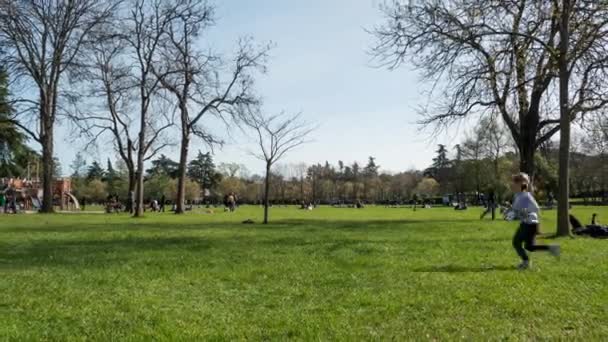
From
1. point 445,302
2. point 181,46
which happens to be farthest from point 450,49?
point 181,46

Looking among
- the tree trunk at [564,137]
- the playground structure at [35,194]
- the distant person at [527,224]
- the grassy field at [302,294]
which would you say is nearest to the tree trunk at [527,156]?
the tree trunk at [564,137]

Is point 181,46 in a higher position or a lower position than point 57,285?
higher

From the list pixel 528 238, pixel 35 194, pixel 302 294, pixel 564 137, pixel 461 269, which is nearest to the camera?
pixel 302 294

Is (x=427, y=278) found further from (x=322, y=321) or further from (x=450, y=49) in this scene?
(x=450, y=49)

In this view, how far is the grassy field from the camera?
6000mm

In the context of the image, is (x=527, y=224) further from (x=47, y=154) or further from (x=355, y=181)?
(x=355, y=181)

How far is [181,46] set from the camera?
42.6 meters

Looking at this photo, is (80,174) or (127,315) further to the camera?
(80,174)

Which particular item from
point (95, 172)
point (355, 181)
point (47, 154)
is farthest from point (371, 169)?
point (47, 154)

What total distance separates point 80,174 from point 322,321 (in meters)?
133

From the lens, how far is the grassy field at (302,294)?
19.7 ft

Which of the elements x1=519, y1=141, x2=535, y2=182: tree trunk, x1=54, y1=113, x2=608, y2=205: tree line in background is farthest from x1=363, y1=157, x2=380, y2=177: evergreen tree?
x1=519, y1=141, x2=535, y2=182: tree trunk

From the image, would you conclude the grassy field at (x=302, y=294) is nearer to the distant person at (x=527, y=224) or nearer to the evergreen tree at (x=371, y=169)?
the distant person at (x=527, y=224)

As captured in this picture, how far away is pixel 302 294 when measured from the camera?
8141 millimetres
